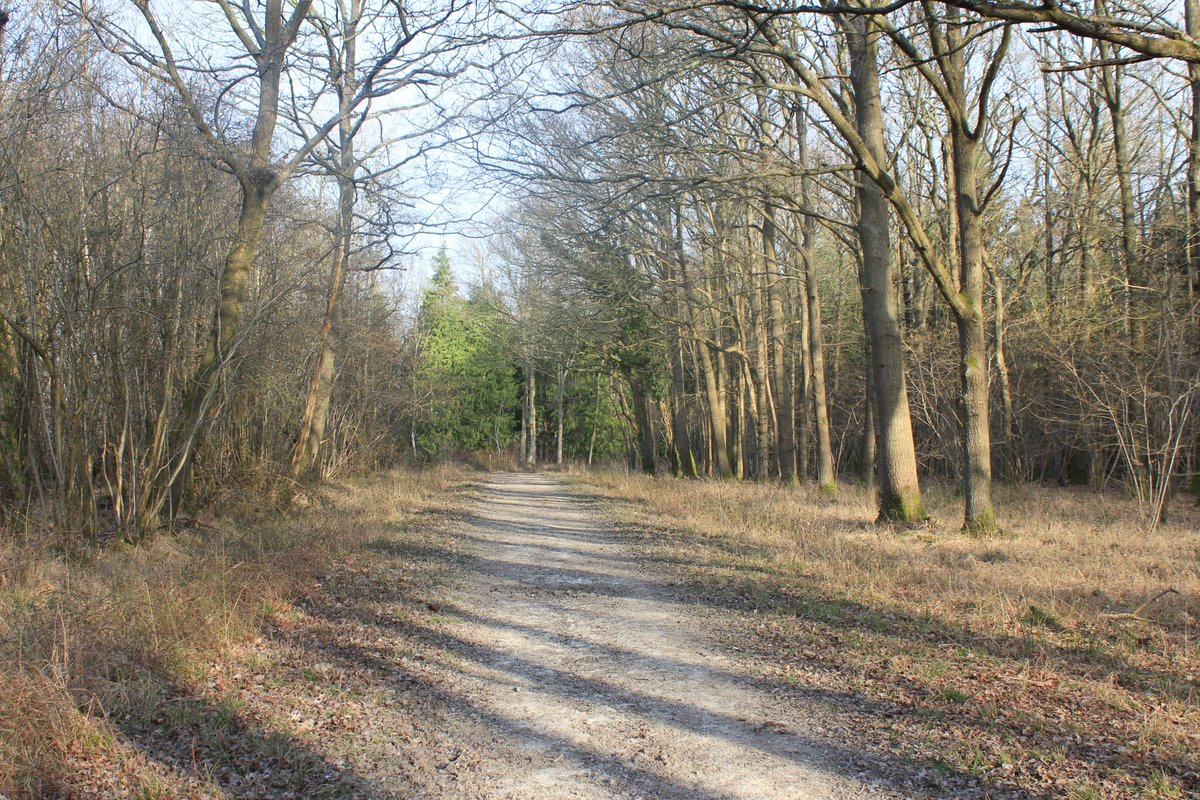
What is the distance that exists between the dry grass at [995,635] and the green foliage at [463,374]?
110 feet

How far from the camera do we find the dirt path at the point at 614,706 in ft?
11.9

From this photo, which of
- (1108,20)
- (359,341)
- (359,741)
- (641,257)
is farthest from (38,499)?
(641,257)

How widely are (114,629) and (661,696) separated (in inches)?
137

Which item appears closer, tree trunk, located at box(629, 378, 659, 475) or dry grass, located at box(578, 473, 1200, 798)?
dry grass, located at box(578, 473, 1200, 798)

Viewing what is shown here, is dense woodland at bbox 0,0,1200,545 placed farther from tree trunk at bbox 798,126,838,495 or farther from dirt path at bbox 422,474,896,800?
dirt path at bbox 422,474,896,800

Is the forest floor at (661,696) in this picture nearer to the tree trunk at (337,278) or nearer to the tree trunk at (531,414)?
the tree trunk at (337,278)

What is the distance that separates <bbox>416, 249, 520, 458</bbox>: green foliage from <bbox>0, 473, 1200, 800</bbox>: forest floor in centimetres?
3516

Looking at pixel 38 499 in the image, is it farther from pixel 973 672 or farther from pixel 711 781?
pixel 973 672

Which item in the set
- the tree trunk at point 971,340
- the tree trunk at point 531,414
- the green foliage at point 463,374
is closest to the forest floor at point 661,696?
the tree trunk at point 971,340

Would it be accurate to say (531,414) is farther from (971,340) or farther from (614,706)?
(614,706)

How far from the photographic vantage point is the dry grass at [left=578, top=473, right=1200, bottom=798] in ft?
13.0

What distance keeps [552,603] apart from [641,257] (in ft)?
58.1

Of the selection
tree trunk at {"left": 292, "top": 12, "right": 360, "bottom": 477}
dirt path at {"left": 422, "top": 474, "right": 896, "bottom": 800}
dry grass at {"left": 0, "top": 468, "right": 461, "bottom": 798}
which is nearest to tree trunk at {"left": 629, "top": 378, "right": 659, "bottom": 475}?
tree trunk at {"left": 292, "top": 12, "right": 360, "bottom": 477}

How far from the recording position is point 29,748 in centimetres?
363
